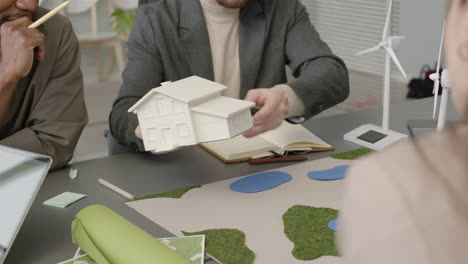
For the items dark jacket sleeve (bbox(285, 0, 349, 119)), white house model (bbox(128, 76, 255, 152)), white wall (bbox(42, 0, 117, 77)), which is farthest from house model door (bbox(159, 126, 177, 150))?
white wall (bbox(42, 0, 117, 77))

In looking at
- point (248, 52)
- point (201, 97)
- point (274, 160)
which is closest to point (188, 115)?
point (201, 97)

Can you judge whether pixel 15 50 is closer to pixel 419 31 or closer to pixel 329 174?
pixel 329 174

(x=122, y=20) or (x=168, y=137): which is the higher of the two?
(x=168, y=137)

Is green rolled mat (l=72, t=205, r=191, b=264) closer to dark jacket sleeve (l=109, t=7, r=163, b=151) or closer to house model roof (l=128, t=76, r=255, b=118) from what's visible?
house model roof (l=128, t=76, r=255, b=118)

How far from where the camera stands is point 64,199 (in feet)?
4.35

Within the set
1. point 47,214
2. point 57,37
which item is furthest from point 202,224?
point 57,37

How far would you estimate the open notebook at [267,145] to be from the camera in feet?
5.12

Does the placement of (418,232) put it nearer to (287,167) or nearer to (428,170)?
(428,170)

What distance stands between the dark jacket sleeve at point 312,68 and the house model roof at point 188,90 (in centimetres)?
40

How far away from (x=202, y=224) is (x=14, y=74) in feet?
2.01

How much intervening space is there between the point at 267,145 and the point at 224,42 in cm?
48

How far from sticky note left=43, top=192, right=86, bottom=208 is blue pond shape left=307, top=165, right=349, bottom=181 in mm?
520

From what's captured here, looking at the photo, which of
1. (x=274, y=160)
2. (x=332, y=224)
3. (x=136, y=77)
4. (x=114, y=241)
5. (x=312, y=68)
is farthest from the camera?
(x=312, y=68)

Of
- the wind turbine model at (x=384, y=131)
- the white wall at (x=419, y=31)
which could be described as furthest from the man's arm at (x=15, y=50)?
the white wall at (x=419, y=31)
